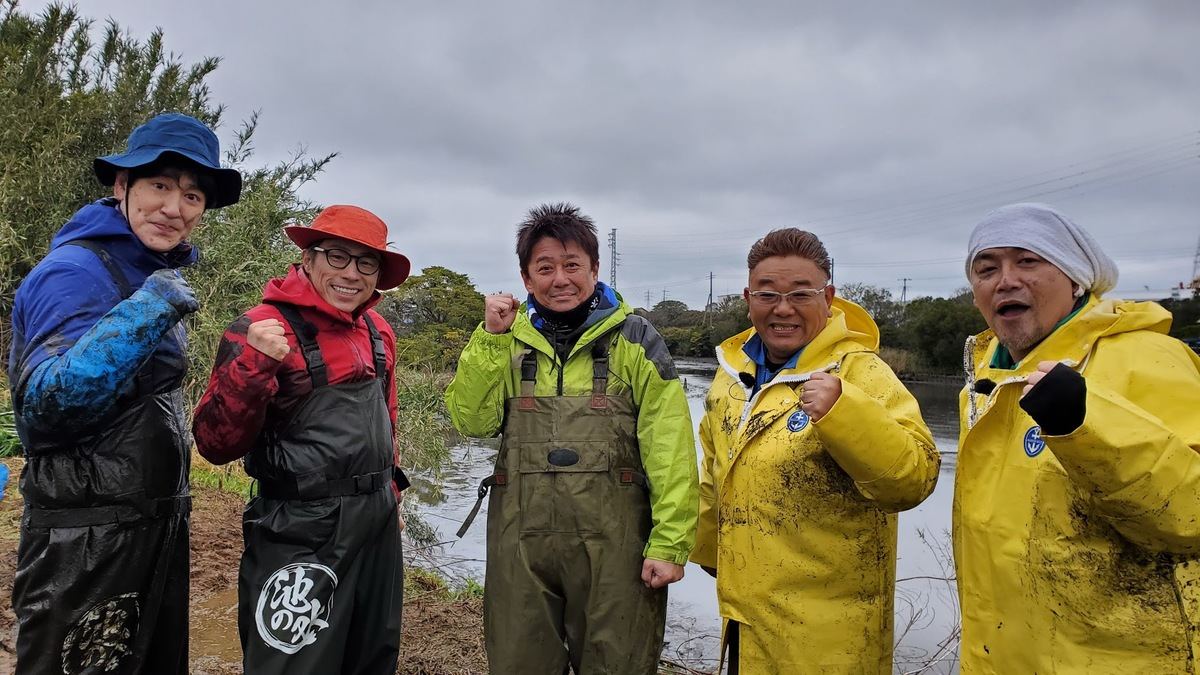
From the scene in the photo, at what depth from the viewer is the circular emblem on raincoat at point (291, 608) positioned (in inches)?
90.8

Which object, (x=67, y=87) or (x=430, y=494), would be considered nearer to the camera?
(x=430, y=494)

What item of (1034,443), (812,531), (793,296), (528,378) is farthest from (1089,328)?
(528,378)

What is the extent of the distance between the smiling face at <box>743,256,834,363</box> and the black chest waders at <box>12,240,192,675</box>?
85.0 inches

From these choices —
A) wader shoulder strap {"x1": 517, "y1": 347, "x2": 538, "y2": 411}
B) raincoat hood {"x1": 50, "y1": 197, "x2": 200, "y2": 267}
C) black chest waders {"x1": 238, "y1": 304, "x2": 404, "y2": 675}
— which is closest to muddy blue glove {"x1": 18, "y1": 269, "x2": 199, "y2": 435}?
raincoat hood {"x1": 50, "y1": 197, "x2": 200, "y2": 267}

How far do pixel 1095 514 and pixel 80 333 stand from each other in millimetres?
2930

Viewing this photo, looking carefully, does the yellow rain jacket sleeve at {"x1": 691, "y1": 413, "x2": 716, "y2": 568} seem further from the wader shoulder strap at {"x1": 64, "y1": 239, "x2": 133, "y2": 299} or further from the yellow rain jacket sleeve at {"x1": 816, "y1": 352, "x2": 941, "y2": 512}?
the wader shoulder strap at {"x1": 64, "y1": 239, "x2": 133, "y2": 299}

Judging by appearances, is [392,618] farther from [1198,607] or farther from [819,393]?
[1198,607]

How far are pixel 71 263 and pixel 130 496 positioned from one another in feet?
2.56

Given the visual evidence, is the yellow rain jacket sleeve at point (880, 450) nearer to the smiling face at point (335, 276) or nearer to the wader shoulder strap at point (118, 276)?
the smiling face at point (335, 276)

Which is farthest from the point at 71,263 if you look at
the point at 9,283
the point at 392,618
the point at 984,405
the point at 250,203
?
the point at 9,283

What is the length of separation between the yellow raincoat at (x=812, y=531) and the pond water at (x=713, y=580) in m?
2.67

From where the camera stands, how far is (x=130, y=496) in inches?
88.7

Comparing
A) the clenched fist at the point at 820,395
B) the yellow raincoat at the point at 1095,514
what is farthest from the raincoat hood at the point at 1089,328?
the clenched fist at the point at 820,395

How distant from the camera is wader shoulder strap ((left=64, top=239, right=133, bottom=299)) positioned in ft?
7.48
